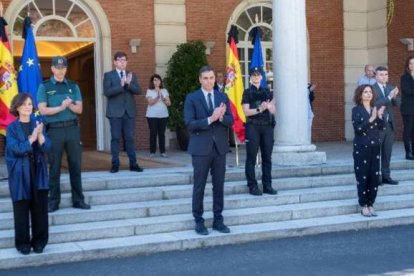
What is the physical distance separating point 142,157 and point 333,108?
6963 millimetres

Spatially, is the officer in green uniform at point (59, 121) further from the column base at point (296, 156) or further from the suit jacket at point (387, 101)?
the suit jacket at point (387, 101)

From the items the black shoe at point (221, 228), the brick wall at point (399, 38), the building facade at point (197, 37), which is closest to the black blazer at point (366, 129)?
the black shoe at point (221, 228)

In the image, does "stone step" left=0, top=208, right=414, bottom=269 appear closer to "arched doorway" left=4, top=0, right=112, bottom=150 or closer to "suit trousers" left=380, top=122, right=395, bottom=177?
"suit trousers" left=380, top=122, right=395, bottom=177

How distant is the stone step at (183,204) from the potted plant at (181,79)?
5.53 metres

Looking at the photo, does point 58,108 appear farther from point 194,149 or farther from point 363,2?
point 363,2

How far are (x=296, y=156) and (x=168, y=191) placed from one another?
3088mm

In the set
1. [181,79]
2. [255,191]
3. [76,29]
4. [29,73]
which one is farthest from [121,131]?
[76,29]

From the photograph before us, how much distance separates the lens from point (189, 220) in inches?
324

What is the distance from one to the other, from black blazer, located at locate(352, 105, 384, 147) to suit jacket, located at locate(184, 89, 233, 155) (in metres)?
2.01

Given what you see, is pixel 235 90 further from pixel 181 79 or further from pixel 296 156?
pixel 181 79

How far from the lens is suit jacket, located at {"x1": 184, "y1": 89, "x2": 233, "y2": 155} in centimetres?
Answer: 761

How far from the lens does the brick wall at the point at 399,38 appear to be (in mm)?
17188

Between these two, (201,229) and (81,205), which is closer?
(201,229)

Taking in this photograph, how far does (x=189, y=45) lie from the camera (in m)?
15.2
